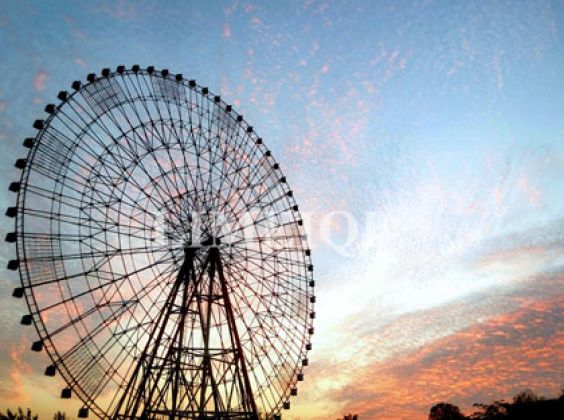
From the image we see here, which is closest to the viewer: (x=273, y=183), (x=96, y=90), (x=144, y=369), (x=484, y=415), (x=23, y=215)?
(x=23, y=215)

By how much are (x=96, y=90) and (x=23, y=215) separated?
24.2 ft

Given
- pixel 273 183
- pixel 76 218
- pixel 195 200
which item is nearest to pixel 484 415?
pixel 273 183

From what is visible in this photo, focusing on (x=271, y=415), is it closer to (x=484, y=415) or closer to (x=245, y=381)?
(x=245, y=381)

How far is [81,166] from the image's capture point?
24391 millimetres

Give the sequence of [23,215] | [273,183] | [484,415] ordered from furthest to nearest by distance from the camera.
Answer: [484,415] → [273,183] → [23,215]

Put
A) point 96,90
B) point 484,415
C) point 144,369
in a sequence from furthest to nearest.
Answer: point 484,415 < point 96,90 < point 144,369

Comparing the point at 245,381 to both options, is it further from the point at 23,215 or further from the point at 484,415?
the point at 484,415

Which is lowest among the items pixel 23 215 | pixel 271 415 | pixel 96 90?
pixel 271 415

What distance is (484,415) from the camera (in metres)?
58.8

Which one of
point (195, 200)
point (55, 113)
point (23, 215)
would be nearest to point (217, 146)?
point (195, 200)

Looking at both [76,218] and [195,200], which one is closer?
[76,218]

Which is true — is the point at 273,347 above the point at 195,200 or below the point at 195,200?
below

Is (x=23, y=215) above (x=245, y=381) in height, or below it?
above

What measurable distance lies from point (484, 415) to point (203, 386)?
45598 millimetres
